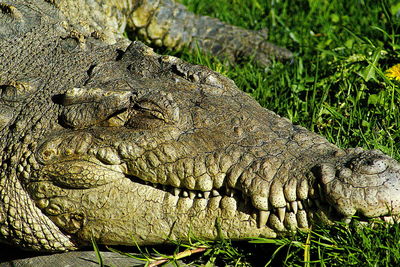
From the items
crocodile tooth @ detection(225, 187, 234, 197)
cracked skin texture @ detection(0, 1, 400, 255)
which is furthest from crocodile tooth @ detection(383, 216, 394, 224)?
crocodile tooth @ detection(225, 187, 234, 197)

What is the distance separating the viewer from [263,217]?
2.89 meters

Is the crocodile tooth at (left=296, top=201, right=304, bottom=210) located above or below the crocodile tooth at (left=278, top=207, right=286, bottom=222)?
above

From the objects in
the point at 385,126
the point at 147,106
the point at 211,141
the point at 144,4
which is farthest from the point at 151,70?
the point at 144,4

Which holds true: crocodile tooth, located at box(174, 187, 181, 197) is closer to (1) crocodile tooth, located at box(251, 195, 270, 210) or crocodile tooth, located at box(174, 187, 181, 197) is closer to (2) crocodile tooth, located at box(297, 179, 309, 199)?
(1) crocodile tooth, located at box(251, 195, 270, 210)

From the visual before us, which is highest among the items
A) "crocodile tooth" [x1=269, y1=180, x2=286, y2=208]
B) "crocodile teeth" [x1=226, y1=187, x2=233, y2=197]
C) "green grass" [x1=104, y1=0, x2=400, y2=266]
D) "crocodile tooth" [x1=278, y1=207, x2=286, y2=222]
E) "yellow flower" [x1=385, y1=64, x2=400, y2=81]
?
"crocodile tooth" [x1=269, y1=180, x2=286, y2=208]

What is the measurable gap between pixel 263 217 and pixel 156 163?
59cm

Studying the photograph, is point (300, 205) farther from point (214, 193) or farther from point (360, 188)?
point (214, 193)

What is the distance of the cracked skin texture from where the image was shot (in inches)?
110

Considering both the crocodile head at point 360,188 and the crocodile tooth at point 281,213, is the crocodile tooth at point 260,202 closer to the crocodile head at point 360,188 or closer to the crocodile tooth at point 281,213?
the crocodile tooth at point 281,213

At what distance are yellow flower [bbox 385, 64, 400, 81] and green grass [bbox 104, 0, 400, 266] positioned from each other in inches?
2.8

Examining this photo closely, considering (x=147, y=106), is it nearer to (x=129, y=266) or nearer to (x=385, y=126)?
(x=129, y=266)

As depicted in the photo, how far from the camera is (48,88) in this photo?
11.3ft

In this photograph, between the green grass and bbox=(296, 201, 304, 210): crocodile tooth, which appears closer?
bbox=(296, 201, 304, 210): crocodile tooth

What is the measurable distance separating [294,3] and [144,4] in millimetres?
1627
